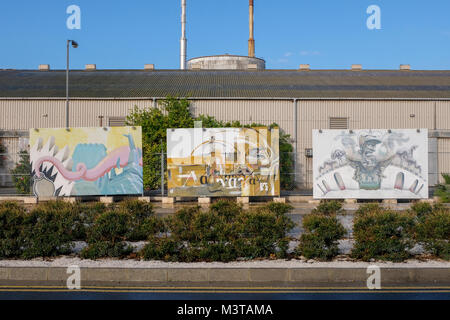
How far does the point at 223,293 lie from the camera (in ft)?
23.3

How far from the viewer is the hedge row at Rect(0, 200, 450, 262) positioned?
8758 mm

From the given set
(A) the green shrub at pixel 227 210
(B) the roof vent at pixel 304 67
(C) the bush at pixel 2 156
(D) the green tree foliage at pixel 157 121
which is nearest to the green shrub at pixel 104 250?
(A) the green shrub at pixel 227 210

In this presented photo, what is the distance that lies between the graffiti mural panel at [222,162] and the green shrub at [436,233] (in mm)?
11042

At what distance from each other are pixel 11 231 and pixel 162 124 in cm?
1914

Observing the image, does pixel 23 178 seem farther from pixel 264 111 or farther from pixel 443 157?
pixel 443 157

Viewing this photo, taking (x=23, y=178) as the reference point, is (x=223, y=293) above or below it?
below

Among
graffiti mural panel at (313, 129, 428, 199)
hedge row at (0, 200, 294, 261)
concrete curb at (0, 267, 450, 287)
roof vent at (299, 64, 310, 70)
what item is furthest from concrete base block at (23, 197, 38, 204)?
roof vent at (299, 64, 310, 70)

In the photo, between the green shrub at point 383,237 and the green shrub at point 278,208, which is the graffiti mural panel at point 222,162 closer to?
the green shrub at point 278,208

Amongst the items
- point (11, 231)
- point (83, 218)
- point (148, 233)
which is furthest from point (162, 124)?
point (11, 231)

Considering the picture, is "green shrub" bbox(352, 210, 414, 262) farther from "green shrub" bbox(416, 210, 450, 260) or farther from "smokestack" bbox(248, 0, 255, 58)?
"smokestack" bbox(248, 0, 255, 58)

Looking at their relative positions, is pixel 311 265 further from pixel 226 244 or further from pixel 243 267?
pixel 226 244

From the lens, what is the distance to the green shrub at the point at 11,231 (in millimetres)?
9062
